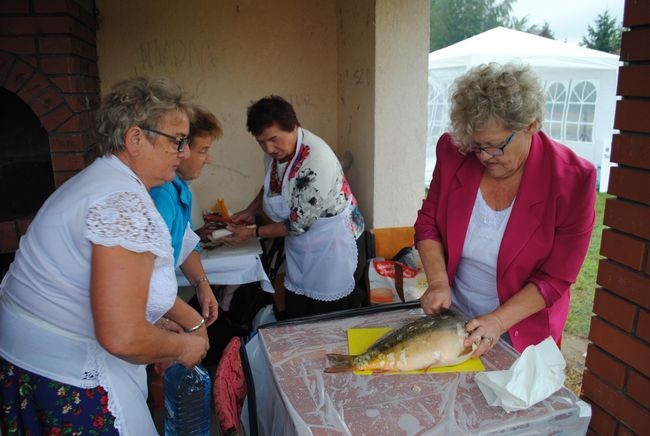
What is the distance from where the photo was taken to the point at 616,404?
5.20ft

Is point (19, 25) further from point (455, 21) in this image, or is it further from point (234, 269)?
point (455, 21)

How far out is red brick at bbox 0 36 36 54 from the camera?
306 centimetres

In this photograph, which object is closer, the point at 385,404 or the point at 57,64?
the point at 385,404

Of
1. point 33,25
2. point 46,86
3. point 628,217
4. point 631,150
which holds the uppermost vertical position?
point 33,25

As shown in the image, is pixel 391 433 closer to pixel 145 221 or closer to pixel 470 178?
pixel 145 221

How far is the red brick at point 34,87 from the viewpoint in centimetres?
312

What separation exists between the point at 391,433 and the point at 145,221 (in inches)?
32.5

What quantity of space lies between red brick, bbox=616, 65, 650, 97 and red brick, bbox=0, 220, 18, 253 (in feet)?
11.3

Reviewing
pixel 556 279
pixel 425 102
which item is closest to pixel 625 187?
pixel 556 279

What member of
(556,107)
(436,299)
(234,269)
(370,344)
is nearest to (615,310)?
(436,299)

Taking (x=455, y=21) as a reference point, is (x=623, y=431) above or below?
below

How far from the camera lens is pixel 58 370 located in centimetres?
141

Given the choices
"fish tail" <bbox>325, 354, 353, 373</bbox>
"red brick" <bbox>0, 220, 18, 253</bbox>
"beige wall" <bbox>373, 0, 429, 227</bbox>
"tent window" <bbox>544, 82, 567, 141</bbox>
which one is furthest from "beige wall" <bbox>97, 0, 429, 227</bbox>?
"tent window" <bbox>544, 82, 567, 141</bbox>

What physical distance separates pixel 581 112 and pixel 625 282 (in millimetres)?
8996
